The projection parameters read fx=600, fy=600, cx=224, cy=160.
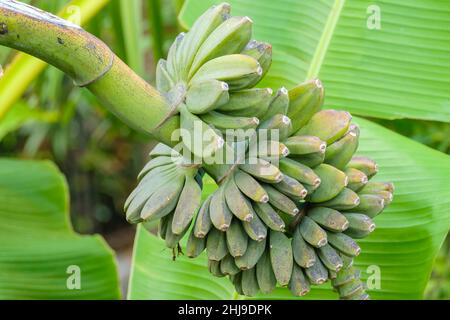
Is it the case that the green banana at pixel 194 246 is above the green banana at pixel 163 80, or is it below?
below

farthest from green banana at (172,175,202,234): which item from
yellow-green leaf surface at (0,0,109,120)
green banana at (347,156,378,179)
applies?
yellow-green leaf surface at (0,0,109,120)

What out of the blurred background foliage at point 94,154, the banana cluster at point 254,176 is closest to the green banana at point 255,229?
the banana cluster at point 254,176

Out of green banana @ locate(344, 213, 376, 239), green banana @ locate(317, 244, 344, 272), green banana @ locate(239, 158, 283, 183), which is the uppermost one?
green banana @ locate(239, 158, 283, 183)

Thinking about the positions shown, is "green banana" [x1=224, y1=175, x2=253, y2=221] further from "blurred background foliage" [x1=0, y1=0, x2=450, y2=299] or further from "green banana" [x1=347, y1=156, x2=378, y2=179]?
"blurred background foliage" [x1=0, y1=0, x2=450, y2=299]

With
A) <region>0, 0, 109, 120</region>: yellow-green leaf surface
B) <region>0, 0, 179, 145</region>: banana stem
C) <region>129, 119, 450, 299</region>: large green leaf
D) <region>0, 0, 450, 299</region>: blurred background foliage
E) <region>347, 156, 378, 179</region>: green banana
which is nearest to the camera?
<region>0, 0, 179, 145</region>: banana stem

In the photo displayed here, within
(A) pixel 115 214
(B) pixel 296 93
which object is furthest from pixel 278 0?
(A) pixel 115 214

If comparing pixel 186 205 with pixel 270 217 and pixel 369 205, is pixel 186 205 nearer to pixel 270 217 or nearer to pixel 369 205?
pixel 270 217

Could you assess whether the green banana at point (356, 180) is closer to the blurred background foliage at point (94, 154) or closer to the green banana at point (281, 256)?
the green banana at point (281, 256)
